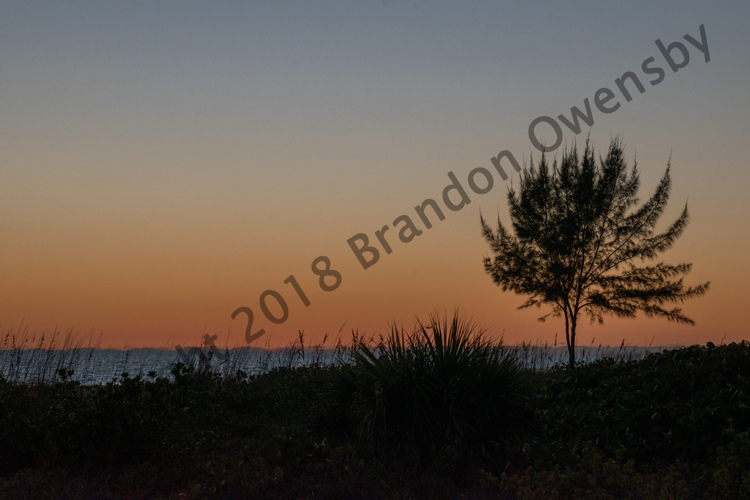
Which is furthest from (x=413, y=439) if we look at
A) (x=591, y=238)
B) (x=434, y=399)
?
(x=591, y=238)

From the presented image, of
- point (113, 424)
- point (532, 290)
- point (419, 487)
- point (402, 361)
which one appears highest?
point (532, 290)

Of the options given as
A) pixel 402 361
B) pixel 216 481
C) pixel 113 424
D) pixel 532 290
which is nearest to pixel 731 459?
pixel 402 361

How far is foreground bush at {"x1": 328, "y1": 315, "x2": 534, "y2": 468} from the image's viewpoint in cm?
1002

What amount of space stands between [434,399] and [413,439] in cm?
77

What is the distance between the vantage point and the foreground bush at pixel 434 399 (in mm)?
10023

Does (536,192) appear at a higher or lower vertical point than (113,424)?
higher

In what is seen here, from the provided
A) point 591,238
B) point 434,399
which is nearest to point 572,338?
point 591,238

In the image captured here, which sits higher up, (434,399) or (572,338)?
(572,338)

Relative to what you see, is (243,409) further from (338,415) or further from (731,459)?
(731,459)

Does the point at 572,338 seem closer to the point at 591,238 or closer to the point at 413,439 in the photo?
the point at 591,238

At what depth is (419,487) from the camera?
8922 mm

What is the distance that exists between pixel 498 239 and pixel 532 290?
2.46 metres

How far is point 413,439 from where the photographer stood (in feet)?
32.7

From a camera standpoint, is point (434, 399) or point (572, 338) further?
point (572, 338)
